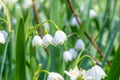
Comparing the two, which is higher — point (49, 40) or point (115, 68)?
point (49, 40)

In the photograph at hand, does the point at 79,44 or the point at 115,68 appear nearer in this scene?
the point at 115,68

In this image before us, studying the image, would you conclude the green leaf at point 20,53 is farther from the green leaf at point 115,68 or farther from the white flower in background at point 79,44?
the white flower in background at point 79,44

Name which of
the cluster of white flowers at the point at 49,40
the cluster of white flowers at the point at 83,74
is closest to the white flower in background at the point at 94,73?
the cluster of white flowers at the point at 83,74

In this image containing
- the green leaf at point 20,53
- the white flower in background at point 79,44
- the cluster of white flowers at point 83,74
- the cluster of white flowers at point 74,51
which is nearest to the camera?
the cluster of white flowers at point 83,74

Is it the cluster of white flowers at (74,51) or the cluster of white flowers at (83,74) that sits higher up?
the cluster of white flowers at (74,51)

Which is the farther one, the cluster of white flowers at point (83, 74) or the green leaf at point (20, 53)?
the green leaf at point (20, 53)

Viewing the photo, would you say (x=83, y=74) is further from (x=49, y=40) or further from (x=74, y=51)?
(x=74, y=51)

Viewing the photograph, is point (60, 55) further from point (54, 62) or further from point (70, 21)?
point (70, 21)

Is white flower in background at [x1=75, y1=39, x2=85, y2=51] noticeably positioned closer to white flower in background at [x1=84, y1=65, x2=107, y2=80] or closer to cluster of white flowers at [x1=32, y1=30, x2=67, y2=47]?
cluster of white flowers at [x1=32, y1=30, x2=67, y2=47]

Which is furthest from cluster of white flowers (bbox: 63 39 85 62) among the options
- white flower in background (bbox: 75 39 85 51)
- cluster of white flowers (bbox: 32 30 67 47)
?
cluster of white flowers (bbox: 32 30 67 47)

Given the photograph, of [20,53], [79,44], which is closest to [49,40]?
[20,53]
